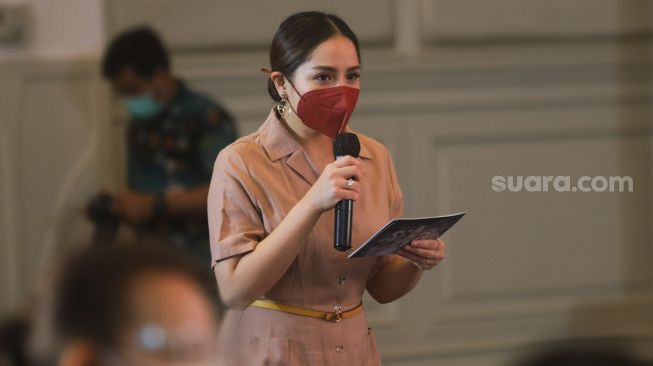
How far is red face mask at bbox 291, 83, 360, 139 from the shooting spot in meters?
2.03

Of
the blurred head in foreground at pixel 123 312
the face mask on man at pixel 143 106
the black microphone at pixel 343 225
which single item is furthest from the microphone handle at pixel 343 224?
the face mask on man at pixel 143 106

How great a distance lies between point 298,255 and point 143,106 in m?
1.87

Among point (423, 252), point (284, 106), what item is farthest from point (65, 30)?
point (423, 252)

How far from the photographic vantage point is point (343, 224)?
194 cm

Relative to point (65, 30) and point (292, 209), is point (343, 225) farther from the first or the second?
point (65, 30)

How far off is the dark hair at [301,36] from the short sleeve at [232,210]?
0.65ft

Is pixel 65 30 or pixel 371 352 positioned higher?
pixel 65 30

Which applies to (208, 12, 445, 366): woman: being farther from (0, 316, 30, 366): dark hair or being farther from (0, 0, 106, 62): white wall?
(0, 0, 106, 62): white wall

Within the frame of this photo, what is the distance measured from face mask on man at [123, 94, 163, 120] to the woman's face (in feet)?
5.61

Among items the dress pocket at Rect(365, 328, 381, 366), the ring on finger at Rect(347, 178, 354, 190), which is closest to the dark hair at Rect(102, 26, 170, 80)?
the dress pocket at Rect(365, 328, 381, 366)

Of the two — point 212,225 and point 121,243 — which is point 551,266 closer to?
point 212,225

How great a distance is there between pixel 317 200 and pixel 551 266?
2.70 m

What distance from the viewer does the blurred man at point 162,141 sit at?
342cm

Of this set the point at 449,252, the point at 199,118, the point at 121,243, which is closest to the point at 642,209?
the point at 449,252
